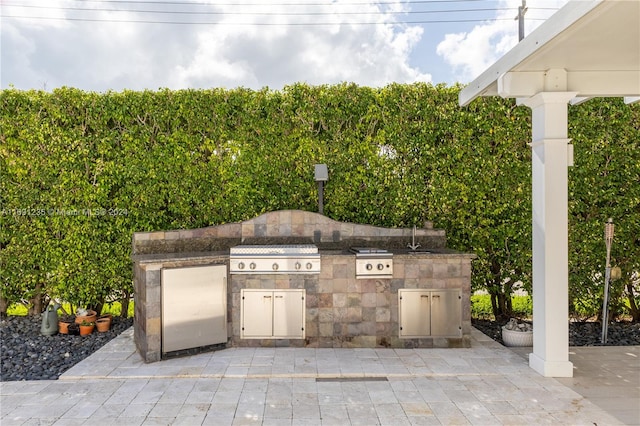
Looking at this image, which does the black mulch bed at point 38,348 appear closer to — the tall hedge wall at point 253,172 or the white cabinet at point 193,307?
the tall hedge wall at point 253,172

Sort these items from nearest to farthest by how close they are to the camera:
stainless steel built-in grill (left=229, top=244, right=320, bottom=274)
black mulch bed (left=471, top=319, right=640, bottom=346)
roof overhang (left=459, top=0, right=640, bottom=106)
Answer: roof overhang (left=459, top=0, right=640, bottom=106) < stainless steel built-in grill (left=229, top=244, right=320, bottom=274) < black mulch bed (left=471, top=319, right=640, bottom=346)

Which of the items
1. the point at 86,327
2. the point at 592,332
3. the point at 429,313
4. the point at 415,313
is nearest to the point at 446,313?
the point at 429,313

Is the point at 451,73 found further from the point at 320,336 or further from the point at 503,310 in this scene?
the point at 320,336

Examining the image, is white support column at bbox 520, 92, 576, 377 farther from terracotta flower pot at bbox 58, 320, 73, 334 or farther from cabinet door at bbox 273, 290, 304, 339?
terracotta flower pot at bbox 58, 320, 73, 334

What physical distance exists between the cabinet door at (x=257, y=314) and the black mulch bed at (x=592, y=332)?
2.79m

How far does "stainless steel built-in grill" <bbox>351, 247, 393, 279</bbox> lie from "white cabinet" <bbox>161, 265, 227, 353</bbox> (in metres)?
1.48

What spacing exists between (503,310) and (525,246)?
3.37 ft

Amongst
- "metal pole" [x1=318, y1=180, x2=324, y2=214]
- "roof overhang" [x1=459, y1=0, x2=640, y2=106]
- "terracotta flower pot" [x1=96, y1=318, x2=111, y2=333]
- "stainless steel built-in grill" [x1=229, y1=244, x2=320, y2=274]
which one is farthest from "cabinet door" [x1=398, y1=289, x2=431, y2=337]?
"terracotta flower pot" [x1=96, y1=318, x2=111, y2=333]

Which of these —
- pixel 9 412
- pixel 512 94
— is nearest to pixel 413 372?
pixel 512 94

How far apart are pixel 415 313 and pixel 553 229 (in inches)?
64.8

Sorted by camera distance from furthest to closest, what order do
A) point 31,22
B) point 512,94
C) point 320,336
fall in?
point 31,22 → point 320,336 → point 512,94

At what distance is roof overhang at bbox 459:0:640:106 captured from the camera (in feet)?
9.08

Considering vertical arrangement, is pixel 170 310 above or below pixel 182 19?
below

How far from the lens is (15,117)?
563cm
